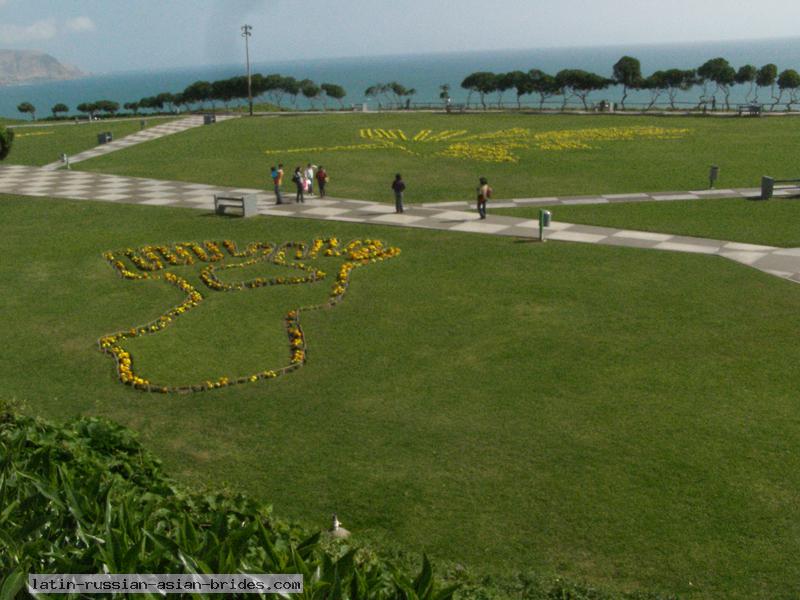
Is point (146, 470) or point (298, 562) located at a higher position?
point (298, 562)

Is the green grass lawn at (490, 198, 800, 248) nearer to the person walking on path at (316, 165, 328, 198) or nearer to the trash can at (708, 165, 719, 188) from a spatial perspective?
the trash can at (708, 165, 719, 188)

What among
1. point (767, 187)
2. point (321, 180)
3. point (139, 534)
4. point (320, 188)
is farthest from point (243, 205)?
point (139, 534)

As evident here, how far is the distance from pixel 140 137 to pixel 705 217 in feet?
147

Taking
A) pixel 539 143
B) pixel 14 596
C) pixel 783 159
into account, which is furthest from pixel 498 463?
pixel 539 143

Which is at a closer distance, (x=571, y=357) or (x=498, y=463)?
(x=498, y=463)

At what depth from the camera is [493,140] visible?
5144 cm

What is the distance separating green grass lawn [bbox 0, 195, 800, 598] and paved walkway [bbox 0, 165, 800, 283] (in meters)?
1.33

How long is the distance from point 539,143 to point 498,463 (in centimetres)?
4030

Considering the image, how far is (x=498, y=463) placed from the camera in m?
11.9

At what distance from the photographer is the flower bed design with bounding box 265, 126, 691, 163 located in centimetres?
4619

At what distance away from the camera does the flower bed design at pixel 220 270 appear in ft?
50.7

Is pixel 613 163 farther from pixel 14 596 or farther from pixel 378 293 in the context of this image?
pixel 14 596

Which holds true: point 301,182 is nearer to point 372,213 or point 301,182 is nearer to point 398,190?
point 372,213

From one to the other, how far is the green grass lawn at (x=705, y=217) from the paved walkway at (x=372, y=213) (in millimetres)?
787
